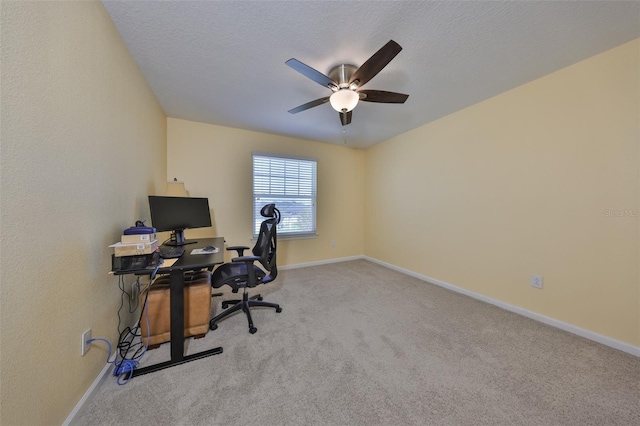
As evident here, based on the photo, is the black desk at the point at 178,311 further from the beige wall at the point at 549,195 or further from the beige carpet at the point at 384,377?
the beige wall at the point at 549,195

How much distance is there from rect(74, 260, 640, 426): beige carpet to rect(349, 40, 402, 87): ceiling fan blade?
7.24 ft

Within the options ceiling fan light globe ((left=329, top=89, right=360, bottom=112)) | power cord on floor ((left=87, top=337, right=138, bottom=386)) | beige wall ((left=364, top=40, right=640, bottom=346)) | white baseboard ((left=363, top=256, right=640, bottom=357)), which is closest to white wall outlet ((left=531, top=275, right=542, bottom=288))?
beige wall ((left=364, top=40, right=640, bottom=346))

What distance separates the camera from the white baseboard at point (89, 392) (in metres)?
1.10

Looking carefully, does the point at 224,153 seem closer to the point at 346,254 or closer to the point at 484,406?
the point at 346,254

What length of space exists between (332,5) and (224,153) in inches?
105

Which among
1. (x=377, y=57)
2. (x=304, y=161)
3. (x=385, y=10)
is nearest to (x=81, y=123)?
(x=377, y=57)

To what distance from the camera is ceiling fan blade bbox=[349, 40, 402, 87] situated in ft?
4.59

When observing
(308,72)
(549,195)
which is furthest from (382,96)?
(549,195)

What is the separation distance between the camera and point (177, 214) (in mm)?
2318

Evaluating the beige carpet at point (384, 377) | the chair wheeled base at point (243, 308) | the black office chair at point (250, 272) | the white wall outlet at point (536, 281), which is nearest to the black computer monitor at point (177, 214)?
the black office chair at point (250, 272)

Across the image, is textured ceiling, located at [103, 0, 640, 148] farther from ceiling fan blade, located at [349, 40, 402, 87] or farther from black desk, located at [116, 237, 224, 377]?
black desk, located at [116, 237, 224, 377]

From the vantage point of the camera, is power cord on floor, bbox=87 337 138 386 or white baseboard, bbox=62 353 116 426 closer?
white baseboard, bbox=62 353 116 426

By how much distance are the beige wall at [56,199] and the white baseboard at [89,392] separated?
0.11 feet

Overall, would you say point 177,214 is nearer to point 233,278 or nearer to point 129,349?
point 233,278
